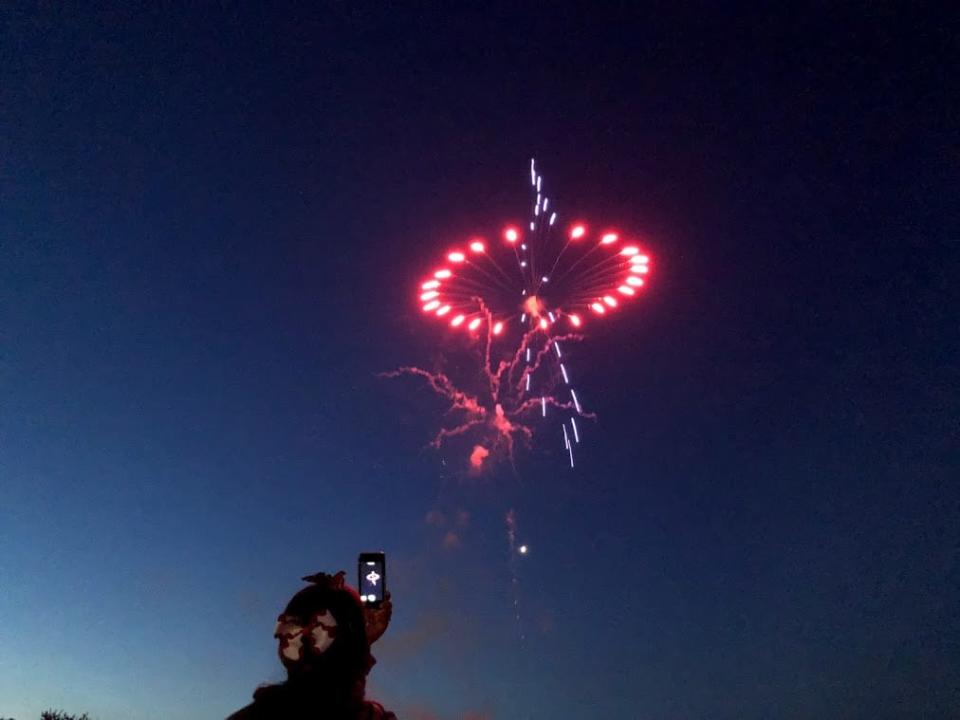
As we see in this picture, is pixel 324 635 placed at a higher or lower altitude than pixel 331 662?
higher

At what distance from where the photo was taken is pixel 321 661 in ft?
10.4

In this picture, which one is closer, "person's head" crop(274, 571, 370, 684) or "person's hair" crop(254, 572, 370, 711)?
"person's hair" crop(254, 572, 370, 711)

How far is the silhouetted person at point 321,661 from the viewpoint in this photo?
301cm

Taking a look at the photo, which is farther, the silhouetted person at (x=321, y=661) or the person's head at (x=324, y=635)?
the person's head at (x=324, y=635)

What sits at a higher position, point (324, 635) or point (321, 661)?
point (324, 635)

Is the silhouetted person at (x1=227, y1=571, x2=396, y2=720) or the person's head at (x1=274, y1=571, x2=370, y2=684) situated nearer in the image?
the silhouetted person at (x1=227, y1=571, x2=396, y2=720)

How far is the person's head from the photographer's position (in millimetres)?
3182

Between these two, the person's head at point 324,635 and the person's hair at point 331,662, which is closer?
the person's hair at point 331,662

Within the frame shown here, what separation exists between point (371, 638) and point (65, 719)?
42.6 metres

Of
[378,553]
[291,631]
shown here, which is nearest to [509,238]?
[378,553]

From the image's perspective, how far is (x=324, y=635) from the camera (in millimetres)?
3256

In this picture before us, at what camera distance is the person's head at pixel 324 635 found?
125 inches

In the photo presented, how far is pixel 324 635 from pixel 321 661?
115 mm

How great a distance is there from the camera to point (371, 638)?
13.6 ft
